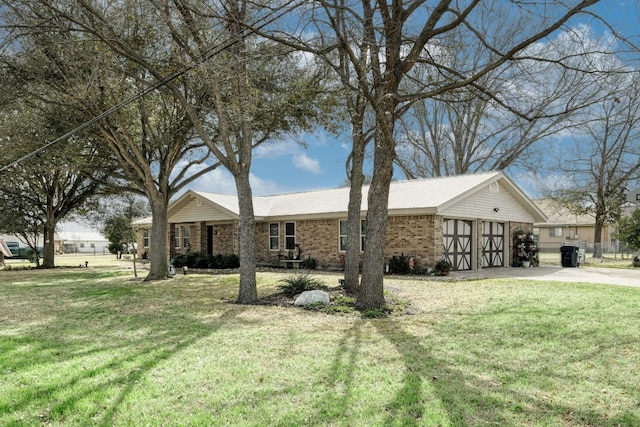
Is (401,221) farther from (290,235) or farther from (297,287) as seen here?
(297,287)

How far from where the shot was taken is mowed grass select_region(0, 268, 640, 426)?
12.7 feet

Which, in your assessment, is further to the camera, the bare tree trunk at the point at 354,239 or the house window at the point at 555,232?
the house window at the point at 555,232

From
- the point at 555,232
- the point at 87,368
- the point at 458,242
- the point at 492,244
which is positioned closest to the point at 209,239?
the point at 458,242

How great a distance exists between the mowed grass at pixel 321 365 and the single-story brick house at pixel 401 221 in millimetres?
7330

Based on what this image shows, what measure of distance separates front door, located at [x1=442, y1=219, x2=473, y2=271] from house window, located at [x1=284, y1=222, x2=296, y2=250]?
7.27 m

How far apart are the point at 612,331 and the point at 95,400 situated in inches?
283

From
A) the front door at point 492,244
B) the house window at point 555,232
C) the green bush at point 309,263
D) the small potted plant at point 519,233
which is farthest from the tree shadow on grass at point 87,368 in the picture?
the house window at point 555,232

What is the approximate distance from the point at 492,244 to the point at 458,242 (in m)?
2.96

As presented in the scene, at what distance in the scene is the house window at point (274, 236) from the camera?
870 inches

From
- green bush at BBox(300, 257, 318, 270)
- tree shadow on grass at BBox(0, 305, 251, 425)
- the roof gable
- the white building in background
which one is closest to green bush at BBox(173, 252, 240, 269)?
the roof gable

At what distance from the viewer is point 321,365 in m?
5.21

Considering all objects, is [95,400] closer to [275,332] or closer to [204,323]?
[275,332]

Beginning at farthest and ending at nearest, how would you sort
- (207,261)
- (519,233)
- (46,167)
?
(207,261) < (519,233) < (46,167)

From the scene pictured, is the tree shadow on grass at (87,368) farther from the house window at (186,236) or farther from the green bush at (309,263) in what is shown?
the house window at (186,236)
